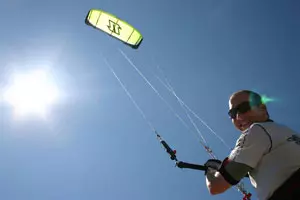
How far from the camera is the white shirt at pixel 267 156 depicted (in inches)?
118

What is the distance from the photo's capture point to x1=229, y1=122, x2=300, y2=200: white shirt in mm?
2994

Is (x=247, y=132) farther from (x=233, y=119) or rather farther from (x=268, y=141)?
(x=233, y=119)

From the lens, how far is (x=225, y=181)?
305 cm

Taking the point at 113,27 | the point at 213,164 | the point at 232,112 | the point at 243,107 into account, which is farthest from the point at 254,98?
the point at 113,27

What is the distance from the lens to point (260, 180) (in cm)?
306

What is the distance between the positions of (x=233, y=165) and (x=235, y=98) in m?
0.87

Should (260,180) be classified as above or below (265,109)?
below

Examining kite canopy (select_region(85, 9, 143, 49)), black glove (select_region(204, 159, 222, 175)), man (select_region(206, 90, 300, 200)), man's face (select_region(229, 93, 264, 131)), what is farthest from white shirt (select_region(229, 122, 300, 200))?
kite canopy (select_region(85, 9, 143, 49))

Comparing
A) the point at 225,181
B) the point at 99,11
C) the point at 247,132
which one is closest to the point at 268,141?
the point at 247,132

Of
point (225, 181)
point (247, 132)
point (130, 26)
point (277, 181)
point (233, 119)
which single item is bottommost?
point (277, 181)

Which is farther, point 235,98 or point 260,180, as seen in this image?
point 235,98

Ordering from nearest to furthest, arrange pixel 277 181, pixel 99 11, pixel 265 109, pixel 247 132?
pixel 277 181 → pixel 247 132 → pixel 265 109 → pixel 99 11

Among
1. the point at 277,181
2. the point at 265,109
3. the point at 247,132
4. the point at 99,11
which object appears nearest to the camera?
the point at 277,181

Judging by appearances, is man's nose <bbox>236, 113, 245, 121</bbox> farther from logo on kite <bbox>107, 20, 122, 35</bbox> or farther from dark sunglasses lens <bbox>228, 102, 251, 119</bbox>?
logo on kite <bbox>107, 20, 122, 35</bbox>
